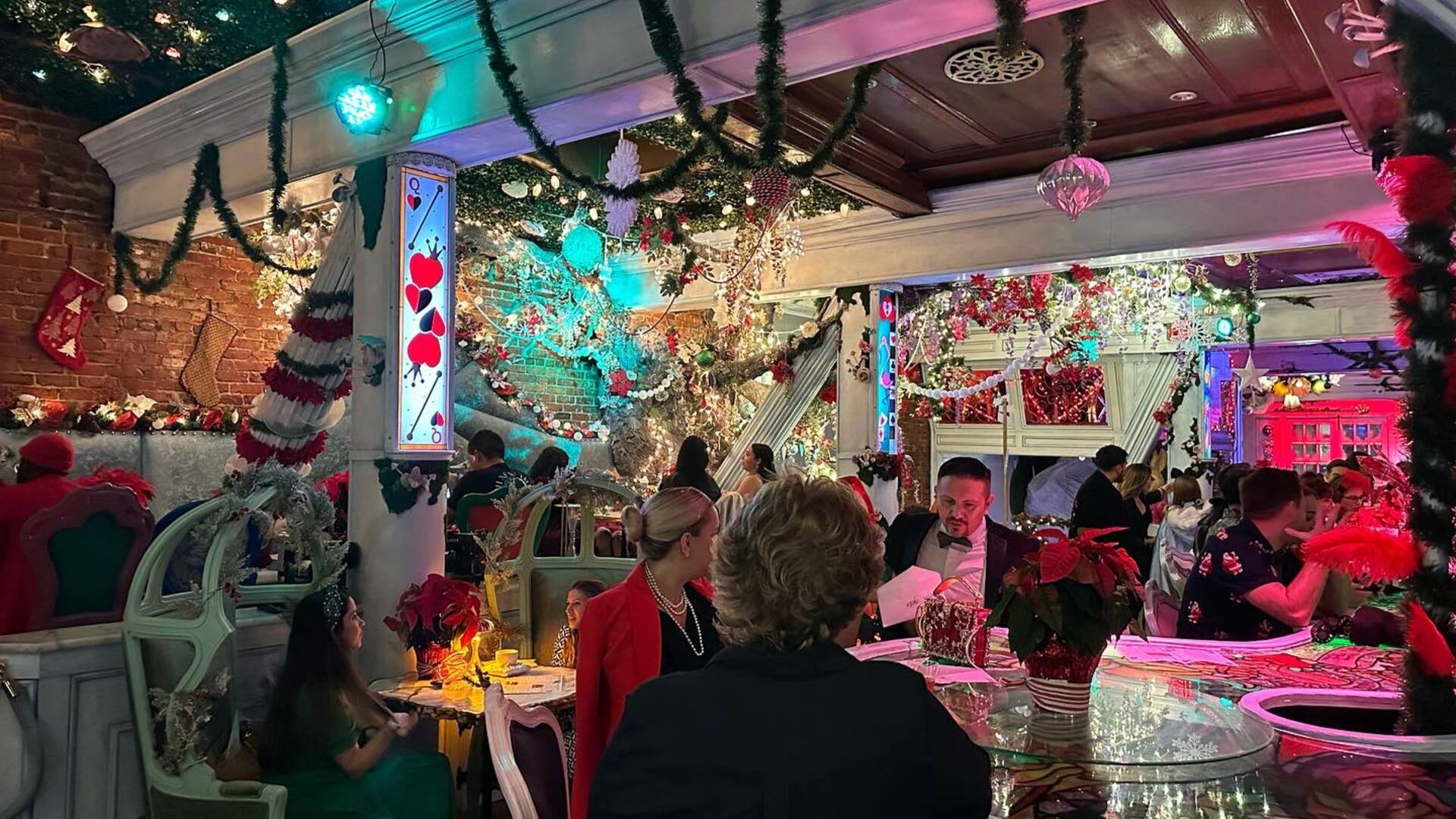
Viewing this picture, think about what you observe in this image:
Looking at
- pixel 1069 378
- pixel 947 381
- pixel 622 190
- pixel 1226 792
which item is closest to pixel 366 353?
pixel 622 190

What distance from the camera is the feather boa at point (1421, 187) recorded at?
7.27 feet

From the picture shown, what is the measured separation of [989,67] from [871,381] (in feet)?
11.6

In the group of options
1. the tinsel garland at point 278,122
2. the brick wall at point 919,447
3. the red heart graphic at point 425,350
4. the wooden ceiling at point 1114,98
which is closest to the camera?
the wooden ceiling at point 1114,98

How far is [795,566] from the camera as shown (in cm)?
156

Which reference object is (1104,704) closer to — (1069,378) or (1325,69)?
(1325,69)

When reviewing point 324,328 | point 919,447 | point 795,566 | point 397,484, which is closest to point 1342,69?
point 795,566

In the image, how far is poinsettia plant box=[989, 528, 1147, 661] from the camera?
2.13m

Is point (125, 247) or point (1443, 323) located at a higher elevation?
point (125, 247)

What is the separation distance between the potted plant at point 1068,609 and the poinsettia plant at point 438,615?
234 centimetres

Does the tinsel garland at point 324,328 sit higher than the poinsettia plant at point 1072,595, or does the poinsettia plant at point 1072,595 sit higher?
the tinsel garland at point 324,328

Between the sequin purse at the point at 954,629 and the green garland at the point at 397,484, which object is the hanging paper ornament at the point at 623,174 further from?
the sequin purse at the point at 954,629

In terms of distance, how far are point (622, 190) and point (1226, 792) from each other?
3492mm

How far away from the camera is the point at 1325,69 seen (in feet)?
12.5

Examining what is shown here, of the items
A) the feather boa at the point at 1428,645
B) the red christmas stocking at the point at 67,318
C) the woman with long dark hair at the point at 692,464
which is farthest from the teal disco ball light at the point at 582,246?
the feather boa at the point at 1428,645
